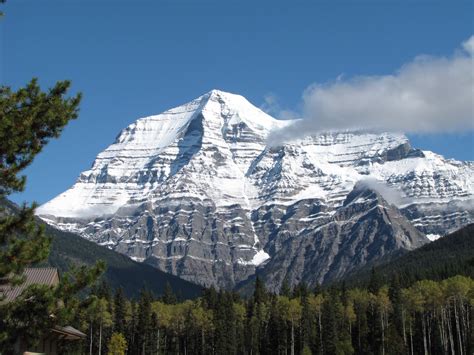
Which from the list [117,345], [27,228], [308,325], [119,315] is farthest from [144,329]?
[27,228]

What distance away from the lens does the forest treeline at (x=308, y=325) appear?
159 m

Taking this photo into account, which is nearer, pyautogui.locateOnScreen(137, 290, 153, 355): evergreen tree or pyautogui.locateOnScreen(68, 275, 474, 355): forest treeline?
pyautogui.locateOnScreen(68, 275, 474, 355): forest treeline

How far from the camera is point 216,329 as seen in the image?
181m

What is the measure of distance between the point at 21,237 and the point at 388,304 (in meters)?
154

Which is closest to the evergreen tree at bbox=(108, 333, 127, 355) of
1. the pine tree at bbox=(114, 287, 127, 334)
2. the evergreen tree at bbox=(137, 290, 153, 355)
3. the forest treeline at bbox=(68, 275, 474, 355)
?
the forest treeline at bbox=(68, 275, 474, 355)

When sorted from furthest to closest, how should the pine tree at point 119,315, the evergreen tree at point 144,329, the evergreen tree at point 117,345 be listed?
the pine tree at point 119,315
the evergreen tree at point 144,329
the evergreen tree at point 117,345

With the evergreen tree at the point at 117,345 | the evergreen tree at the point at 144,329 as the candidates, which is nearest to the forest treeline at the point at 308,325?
the evergreen tree at the point at 144,329

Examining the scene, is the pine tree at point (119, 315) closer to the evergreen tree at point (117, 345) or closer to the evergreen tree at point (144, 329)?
the evergreen tree at point (144, 329)

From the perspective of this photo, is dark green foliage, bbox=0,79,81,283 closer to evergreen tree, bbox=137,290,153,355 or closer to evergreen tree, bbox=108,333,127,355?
evergreen tree, bbox=108,333,127,355

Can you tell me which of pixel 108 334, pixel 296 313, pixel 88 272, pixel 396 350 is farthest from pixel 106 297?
pixel 88 272

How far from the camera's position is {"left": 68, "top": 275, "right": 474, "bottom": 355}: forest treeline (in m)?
159

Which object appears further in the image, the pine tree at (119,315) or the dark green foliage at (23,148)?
the pine tree at (119,315)

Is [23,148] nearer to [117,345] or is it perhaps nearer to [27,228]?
[27,228]

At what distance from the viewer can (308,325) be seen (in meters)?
173
